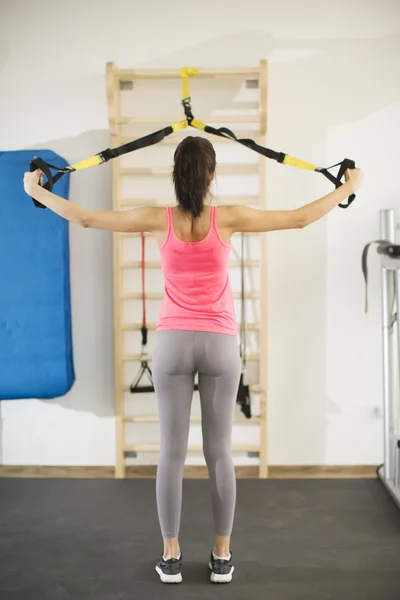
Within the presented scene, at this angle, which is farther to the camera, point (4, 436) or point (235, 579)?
point (4, 436)

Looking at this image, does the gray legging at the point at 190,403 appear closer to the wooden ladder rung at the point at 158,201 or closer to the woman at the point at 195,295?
the woman at the point at 195,295

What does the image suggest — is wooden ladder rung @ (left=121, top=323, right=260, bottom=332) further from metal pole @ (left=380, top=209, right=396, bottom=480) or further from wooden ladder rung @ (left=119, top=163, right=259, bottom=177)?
wooden ladder rung @ (left=119, top=163, right=259, bottom=177)

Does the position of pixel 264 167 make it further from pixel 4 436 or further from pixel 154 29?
pixel 4 436

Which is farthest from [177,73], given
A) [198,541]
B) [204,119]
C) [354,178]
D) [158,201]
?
[198,541]

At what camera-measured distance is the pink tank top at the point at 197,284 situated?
78.8 inches

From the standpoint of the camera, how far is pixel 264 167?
3.33 m

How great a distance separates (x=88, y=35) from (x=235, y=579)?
297cm

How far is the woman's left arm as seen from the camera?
78.0 inches

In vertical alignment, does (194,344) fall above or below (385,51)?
below

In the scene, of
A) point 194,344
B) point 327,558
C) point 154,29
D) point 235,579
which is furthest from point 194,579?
point 154,29

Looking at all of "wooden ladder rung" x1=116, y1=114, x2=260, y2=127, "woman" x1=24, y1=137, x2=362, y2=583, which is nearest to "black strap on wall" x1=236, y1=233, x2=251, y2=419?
Answer: "wooden ladder rung" x1=116, y1=114, x2=260, y2=127

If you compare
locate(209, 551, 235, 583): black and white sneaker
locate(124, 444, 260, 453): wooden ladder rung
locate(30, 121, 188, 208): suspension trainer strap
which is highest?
locate(30, 121, 188, 208): suspension trainer strap

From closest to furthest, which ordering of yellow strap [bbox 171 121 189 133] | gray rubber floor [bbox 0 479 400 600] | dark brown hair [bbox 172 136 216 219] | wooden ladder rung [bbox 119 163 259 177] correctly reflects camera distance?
dark brown hair [bbox 172 136 216 219], gray rubber floor [bbox 0 479 400 600], yellow strap [bbox 171 121 189 133], wooden ladder rung [bbox 119 163 259 177]

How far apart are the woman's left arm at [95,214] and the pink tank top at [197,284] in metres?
0.07
